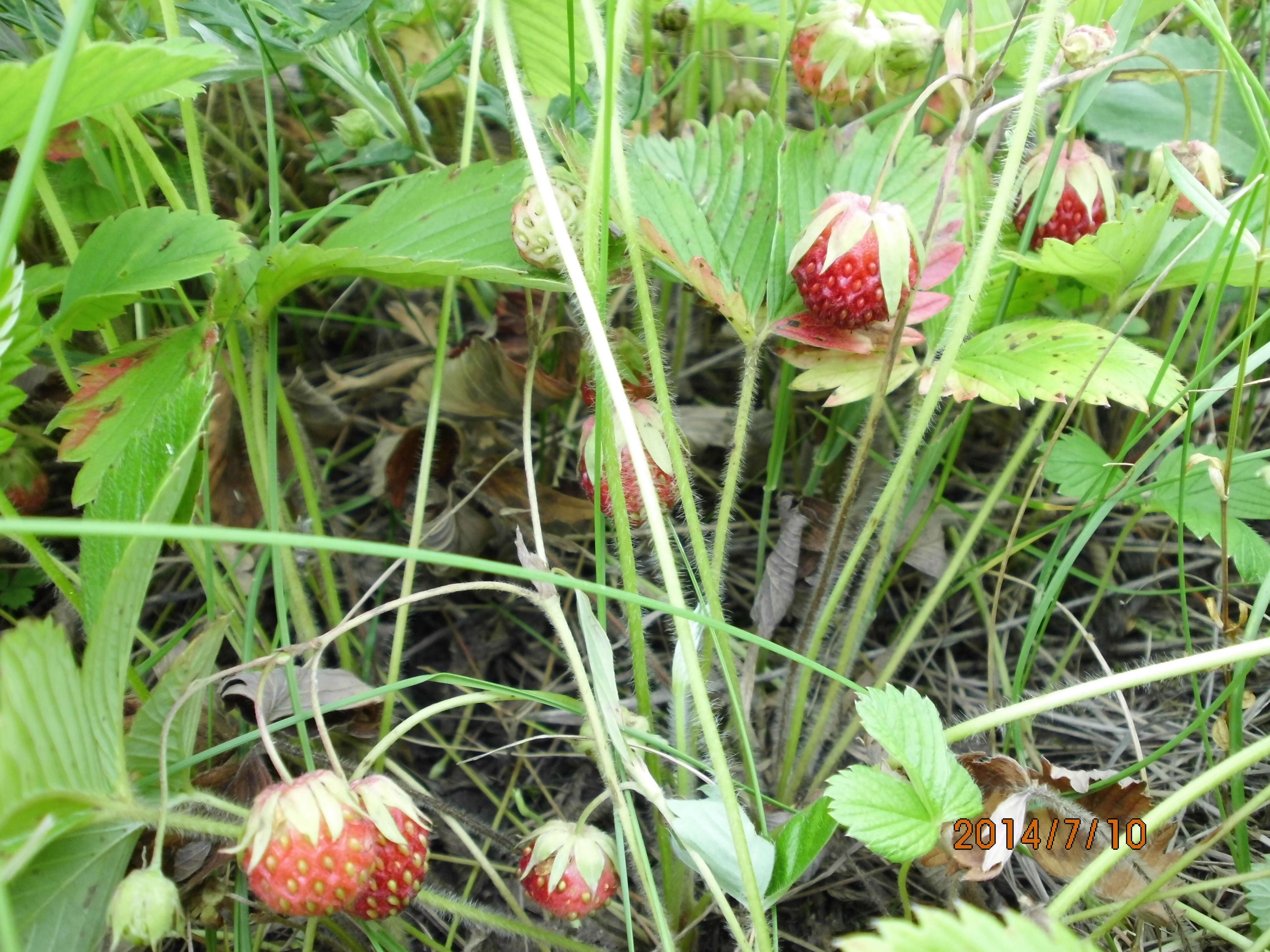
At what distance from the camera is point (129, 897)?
62 cm

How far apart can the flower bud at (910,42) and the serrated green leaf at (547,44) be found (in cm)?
34

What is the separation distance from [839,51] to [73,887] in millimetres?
1046

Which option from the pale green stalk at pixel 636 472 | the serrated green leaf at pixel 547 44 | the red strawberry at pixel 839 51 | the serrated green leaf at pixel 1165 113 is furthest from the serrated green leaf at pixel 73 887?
the serrated green leaf at pixel 1165 113

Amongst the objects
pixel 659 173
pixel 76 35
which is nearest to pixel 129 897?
pixel 76 35

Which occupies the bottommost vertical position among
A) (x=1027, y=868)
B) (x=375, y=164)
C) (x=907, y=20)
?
(x=1027, y=868)

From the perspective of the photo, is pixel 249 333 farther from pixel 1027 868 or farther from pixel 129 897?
pixel 1027 868

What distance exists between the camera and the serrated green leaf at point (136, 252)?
84 cm

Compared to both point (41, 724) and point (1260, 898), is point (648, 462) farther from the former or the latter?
point (1260, 898)

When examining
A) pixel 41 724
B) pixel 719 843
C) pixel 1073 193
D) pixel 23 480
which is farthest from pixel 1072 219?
pixel 23 480

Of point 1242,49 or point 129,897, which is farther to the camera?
point 1242,49

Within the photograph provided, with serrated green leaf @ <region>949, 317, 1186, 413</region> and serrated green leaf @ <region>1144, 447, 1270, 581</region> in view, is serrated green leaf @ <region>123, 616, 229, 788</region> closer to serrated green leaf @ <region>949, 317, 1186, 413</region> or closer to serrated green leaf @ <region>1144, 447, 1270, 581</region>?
serrated green leaf @ <region>949, 317, 1186, 413</region>

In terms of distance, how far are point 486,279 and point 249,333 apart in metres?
0.32

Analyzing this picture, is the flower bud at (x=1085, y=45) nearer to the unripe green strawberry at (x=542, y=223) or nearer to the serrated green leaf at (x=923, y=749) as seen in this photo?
the unripe green strawberry at (x=542, y=223)

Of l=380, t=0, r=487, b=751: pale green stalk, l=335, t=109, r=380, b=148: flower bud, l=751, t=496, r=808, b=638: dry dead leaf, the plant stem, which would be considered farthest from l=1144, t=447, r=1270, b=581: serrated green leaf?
l=335, t=109, r=380, b=148: flower bud
